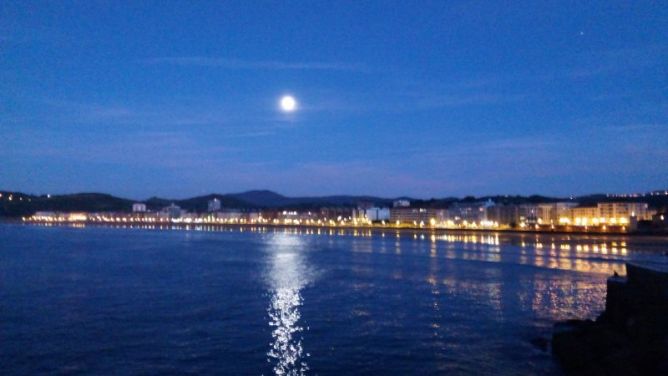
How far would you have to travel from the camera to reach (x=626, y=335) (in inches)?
380

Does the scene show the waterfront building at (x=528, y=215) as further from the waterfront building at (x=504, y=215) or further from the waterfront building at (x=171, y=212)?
the waterfront building at (x=171, y=212)

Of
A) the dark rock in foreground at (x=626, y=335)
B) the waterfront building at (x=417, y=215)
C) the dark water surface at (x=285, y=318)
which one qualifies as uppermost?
the waterfront building at (x=417, y=215)

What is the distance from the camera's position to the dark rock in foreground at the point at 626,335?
8156 mm

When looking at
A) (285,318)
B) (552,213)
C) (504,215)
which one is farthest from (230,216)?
(285,318)

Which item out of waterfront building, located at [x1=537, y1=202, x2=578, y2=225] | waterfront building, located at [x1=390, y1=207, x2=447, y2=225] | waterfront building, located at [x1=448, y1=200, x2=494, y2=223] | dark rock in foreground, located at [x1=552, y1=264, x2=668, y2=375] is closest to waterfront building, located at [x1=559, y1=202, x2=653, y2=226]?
waterfront building, located at [x1=537, y1=202, x2=578, y2=225]

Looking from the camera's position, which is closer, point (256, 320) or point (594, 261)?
point (256, 320)

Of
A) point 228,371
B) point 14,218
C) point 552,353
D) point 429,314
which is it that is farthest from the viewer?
point 14,218

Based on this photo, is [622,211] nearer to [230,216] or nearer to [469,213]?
[469,213]

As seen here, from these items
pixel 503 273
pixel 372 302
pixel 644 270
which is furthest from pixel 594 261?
pixel 644 270

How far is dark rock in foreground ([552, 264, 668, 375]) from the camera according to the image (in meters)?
8.16

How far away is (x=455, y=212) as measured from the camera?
10631 centimetres

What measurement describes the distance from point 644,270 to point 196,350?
7.88 m

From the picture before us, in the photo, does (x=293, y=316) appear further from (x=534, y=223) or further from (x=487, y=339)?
(x=534, y=223)

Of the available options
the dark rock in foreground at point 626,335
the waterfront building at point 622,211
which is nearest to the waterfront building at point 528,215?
the waterfront building at point 622,211
